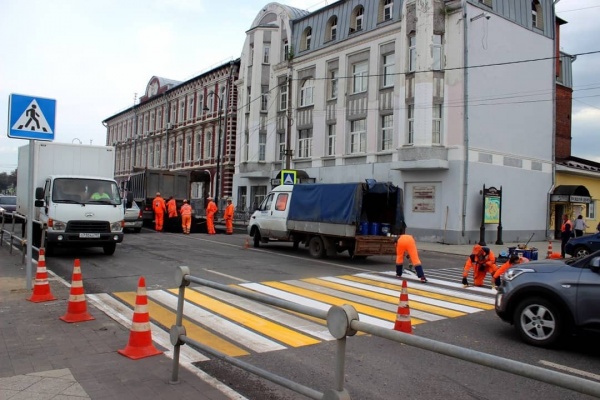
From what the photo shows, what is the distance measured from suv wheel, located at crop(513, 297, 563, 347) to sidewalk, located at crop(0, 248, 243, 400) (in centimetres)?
395

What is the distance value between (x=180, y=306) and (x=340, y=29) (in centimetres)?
2927

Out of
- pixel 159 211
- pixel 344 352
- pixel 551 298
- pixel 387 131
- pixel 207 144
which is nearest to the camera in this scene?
pixel 344 352

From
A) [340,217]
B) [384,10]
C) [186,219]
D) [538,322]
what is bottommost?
[538,322]

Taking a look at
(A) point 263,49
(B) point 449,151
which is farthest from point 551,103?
(A) point 263,49

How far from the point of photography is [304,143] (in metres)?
34.1

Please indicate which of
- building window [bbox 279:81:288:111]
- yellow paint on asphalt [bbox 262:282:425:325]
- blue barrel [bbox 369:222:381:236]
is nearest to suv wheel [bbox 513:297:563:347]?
yellow paint on asphalt [bbox 262:282:425:325]

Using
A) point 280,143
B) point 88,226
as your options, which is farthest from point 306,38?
point 88,226

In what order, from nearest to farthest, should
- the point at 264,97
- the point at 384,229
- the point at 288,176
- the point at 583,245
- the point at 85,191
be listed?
the point at 85,191
the point at 384,229
the point at 583,245
the point at 288,176
the point at 264,97

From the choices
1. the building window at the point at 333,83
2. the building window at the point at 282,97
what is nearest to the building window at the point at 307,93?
the building window at the point at 333,83

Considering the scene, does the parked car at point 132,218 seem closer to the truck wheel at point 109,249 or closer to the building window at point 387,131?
the truck wheel at point 109,249

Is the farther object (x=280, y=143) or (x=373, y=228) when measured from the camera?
(x=280, y=143)

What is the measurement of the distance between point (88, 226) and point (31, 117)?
5.70 meters

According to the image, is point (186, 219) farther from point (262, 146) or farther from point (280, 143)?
point (262, 146)

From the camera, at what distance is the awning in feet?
92.5
